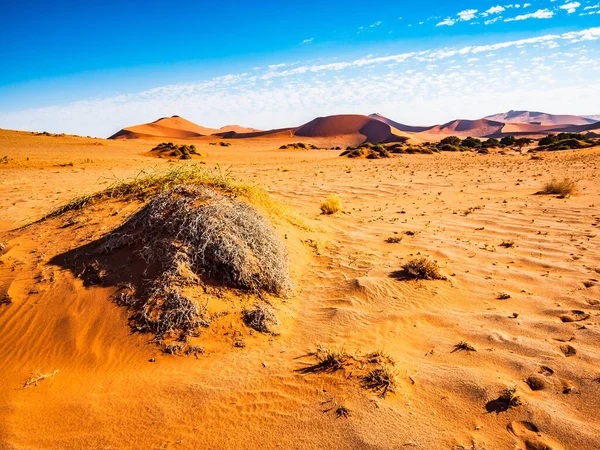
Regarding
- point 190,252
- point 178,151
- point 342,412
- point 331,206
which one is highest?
point 178,151

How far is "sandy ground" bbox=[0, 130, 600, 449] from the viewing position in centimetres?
250

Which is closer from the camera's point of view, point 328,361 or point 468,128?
point 328,361

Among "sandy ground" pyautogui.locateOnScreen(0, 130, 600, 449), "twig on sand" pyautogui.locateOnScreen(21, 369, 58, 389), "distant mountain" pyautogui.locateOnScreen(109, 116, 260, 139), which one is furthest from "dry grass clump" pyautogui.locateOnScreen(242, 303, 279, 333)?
"distant mountain" pyautogui.locateOnScreen(109, 116, 260, 139)

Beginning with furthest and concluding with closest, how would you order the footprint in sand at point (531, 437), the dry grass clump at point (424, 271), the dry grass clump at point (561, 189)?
1. the dry grass clump at point (561, 189)
2. the dry grass clump at point (424, 271)
3. the footprint in sand at point (531, 437)

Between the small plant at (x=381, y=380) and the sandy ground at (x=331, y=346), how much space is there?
0.22 ft

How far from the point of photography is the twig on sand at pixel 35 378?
9.53 feet

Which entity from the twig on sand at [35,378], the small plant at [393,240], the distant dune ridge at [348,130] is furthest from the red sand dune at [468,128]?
Answer: the twig on sand at [35,378]

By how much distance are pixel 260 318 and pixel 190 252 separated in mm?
1067

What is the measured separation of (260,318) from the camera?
3648 millimetres

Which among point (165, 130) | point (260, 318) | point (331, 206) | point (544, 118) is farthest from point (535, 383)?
point (544, 118)

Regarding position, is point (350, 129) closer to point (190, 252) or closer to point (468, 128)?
point (468, 128)

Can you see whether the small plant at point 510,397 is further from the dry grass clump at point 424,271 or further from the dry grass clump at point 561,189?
the dry grass clump at point 561,189

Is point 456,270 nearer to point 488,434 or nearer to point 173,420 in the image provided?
point 488,434

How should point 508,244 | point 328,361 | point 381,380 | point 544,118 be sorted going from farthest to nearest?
point 544,118
point 508,244
point 328,361
point 381,380
